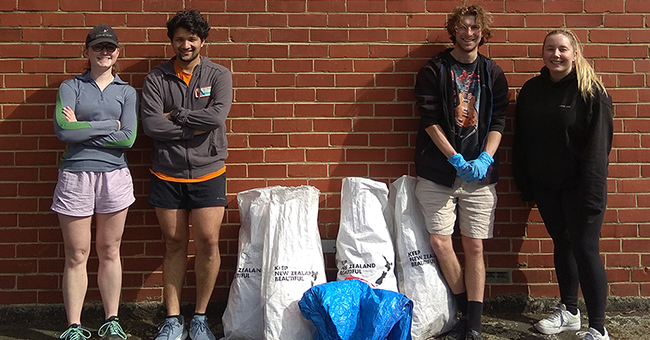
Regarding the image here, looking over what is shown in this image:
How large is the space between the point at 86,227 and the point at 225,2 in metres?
1.81

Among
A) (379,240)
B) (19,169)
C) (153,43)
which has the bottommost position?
(379,240)

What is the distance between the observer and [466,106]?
3.71 m

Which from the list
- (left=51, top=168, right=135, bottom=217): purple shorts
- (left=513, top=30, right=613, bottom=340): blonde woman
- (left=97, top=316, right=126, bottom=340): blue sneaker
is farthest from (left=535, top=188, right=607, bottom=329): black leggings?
(left=97, top=316, right=126, bottom=340): blue sneaker

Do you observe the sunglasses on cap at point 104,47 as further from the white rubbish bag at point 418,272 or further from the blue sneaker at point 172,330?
the white rubbish bag at point 418,272

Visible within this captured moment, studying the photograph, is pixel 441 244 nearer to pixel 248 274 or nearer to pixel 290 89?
pixel 248 274

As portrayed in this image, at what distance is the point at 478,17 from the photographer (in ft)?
11.8

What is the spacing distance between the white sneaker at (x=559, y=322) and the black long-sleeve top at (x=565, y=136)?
0.84 meters

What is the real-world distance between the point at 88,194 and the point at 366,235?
1.81 m

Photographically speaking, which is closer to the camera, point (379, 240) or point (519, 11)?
point (379, 240)

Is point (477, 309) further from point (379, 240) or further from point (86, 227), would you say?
point (86, 227)

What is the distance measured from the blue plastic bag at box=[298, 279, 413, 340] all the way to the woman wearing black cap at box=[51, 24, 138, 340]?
1.31 meters

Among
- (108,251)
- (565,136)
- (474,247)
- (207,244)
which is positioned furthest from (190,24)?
(565,136)

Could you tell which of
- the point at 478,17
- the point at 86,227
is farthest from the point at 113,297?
the point at 478,17

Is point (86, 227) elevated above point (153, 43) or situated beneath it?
situated beneath
